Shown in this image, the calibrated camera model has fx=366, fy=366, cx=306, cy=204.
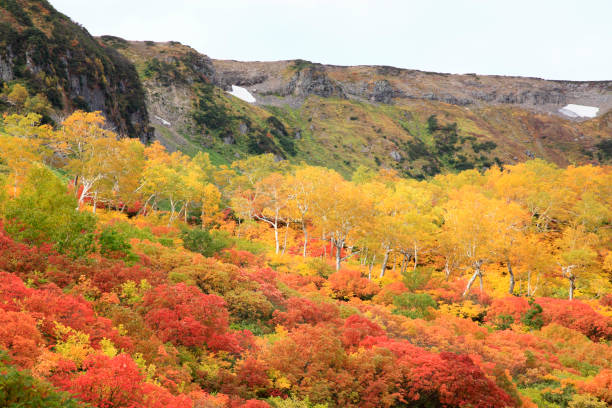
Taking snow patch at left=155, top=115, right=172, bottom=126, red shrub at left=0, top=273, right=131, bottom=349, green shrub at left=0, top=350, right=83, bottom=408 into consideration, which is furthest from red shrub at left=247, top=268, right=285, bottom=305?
snow patch at left=155, top=115, right=172, bottom=126

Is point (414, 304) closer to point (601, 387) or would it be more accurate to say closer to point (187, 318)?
point (601, 387)

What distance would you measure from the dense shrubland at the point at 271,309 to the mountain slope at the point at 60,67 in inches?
1099

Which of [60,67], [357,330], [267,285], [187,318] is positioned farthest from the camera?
[60,67]

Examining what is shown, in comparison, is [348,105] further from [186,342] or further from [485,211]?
[186,342]

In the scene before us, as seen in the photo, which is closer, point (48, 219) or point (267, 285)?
point (48, 219)

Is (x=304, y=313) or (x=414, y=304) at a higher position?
(x=304, y=313)

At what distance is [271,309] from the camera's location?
19.2 m

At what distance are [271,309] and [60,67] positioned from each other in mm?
72472

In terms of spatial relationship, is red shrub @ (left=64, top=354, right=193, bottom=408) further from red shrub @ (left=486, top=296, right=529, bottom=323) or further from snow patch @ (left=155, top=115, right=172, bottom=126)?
snow patch @ (left=155, top=115, right=172, bottom=126)

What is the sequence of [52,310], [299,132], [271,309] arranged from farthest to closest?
[299,132]
[271,309]
[52,310]

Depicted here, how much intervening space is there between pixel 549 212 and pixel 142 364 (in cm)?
5271

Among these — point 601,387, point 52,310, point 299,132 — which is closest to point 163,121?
point 299,132

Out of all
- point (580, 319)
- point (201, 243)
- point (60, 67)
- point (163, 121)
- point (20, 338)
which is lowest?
point (580, 319)

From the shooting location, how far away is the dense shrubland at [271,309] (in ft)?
29.9
